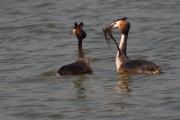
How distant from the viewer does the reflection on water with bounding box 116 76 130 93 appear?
1472cm

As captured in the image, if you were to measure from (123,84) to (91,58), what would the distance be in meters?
3.10

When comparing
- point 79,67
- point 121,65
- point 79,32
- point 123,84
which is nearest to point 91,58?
point 79,32

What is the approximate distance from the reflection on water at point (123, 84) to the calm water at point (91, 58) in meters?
0.03

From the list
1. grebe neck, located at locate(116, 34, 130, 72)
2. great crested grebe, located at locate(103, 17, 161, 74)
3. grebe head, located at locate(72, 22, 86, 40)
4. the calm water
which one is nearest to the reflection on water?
the calm water

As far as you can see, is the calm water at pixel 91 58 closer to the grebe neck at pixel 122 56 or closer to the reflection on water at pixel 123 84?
the reflection on water at pixel 123 84

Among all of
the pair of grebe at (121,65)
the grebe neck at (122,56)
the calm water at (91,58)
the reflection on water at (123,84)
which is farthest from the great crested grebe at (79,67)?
the reflection on water at (123,84)

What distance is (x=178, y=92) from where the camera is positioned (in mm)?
14164

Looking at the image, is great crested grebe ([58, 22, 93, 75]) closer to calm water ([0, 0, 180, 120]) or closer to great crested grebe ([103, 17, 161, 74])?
calm water ([0, 0, 180, 120])

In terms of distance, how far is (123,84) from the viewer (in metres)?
15.2

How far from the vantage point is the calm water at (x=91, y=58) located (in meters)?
13.1

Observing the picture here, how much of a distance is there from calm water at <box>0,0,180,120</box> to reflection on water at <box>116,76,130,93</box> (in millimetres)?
30

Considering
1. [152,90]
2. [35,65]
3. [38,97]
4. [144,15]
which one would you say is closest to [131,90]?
[152,90]

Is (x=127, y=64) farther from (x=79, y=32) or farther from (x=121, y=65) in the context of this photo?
(x=79, y=32)

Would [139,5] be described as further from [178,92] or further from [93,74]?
[178,92]
